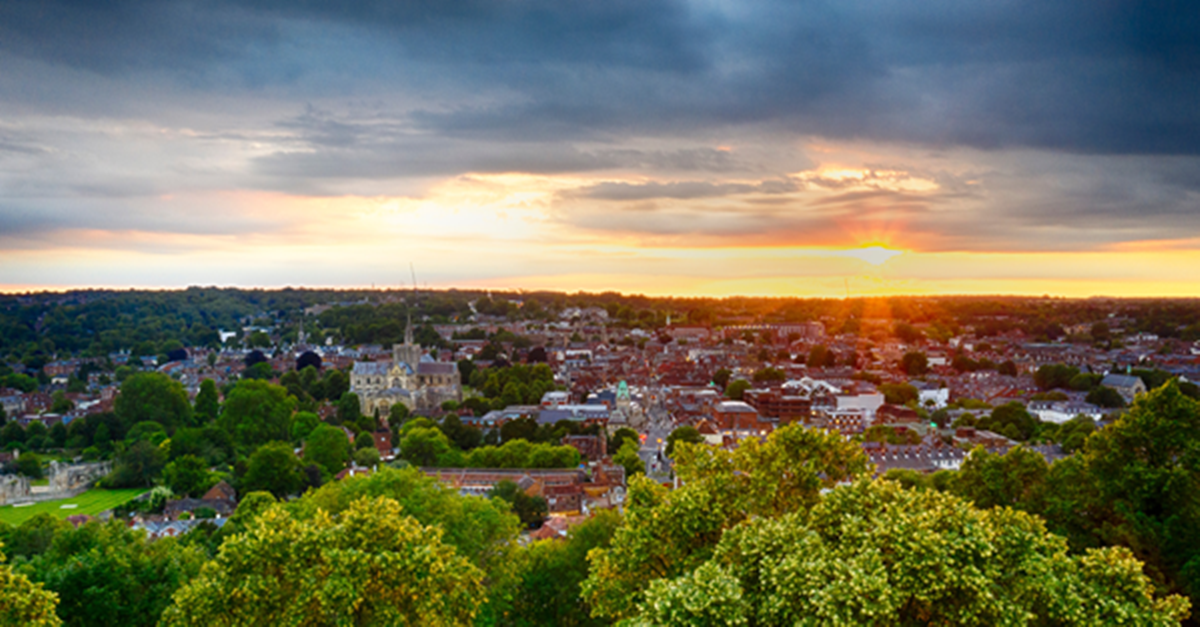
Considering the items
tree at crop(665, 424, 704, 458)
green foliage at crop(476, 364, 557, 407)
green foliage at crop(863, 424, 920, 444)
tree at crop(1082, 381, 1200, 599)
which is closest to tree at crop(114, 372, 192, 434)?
green foliage at crop(476, 364, 557, 407)

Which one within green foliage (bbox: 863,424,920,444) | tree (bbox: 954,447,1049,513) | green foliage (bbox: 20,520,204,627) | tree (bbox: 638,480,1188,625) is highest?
tree (bbox: 638,480,1188,625)

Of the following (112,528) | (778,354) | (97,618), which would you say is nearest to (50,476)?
(112,528)

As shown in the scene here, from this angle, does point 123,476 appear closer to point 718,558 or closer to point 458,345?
point 718,558

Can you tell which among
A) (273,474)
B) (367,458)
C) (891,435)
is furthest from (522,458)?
(891,435)

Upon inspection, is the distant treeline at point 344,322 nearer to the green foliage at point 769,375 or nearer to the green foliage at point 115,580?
the green foliage at point 769,375

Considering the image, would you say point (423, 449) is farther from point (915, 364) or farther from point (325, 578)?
point (915, 364)

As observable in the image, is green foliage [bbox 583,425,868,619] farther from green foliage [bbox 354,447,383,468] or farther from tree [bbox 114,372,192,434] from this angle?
tree [bbox 114,372,192,434]
